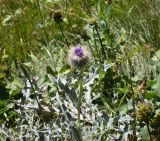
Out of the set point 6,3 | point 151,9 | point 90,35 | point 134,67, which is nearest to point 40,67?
point 90,35

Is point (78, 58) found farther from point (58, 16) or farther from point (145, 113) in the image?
point (58, 16)

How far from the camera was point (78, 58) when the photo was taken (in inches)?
66.9

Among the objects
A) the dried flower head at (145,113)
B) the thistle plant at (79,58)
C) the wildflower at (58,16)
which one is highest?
the wildflower at (58,16)

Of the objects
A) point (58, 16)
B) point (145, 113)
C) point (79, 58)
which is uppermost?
point (58, 16)

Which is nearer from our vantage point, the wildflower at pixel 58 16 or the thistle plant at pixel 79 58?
the thistle plant at pixel 79 58

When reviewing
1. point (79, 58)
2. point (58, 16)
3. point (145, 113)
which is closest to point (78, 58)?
point (79, 58)

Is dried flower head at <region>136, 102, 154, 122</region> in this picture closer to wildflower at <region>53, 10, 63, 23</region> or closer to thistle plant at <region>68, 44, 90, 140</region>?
thistle plant at <region>68, 44, 90, 140</region>

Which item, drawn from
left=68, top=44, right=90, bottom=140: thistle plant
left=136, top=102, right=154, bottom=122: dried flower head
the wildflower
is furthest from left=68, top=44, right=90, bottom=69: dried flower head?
the wildflower

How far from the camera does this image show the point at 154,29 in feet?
10.6

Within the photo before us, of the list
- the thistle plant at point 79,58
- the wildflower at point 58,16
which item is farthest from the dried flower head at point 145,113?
the wildflower at point 58,16

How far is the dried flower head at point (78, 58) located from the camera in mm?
1688

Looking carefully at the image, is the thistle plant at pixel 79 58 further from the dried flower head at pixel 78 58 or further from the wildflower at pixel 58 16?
the wildflower at pixel 58 16

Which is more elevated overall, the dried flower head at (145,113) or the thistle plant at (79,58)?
the thistle plant at (79,58)

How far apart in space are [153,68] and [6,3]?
2374 mm
